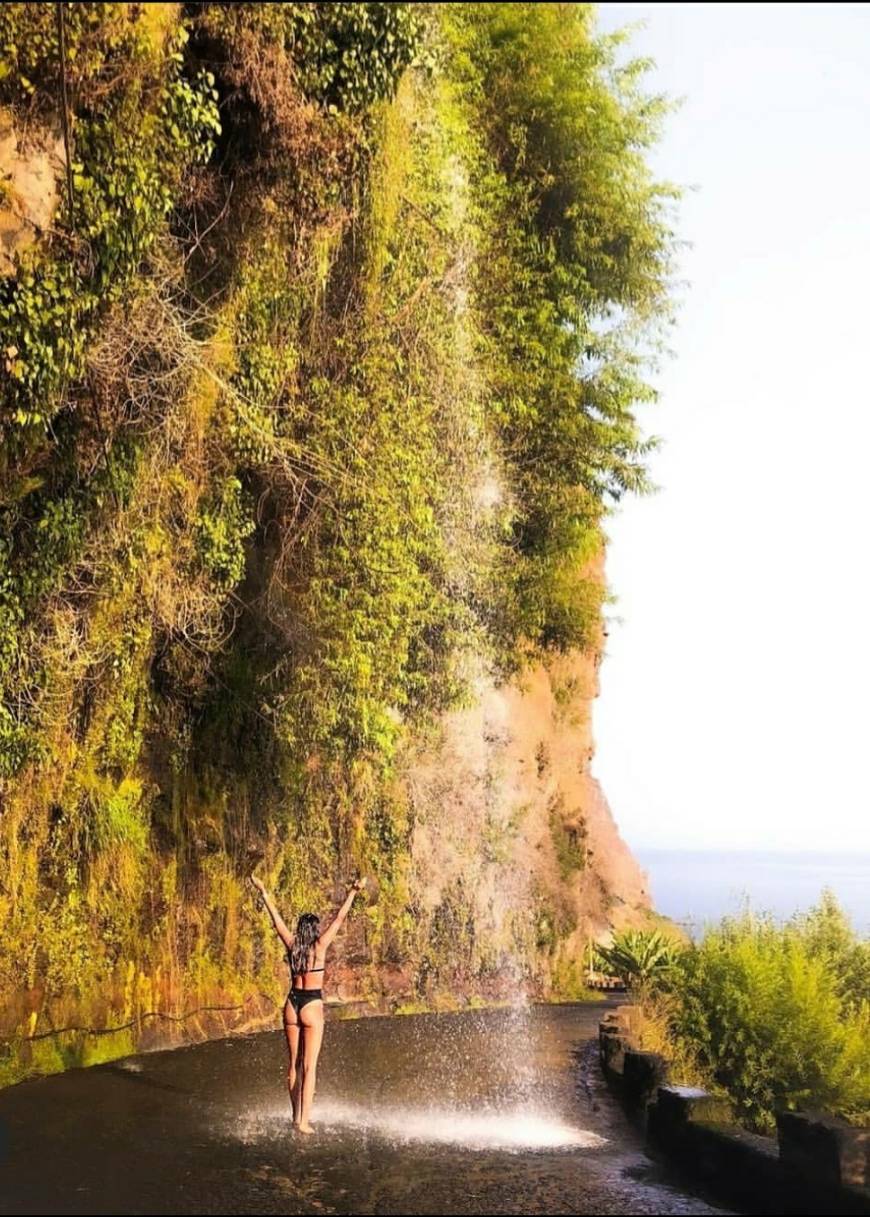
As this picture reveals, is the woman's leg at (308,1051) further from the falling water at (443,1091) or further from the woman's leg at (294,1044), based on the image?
the falling water at (443,1091)

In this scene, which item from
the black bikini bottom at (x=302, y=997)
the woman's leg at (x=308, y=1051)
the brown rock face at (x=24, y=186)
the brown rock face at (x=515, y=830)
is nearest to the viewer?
the woman's leg at (x=308, y=1051)

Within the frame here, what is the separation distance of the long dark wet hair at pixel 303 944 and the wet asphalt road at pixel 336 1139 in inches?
47.1

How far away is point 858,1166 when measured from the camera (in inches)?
299

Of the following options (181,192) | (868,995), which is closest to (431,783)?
(868,995)

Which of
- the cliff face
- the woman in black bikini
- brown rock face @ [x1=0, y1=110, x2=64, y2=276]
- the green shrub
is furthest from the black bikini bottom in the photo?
brown rock face @ [x1=0, y1=110, x2=64, y2=276]

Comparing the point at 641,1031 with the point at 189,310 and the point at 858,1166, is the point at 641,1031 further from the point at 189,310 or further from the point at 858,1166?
the point at 189,310

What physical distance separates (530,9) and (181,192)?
8941mm

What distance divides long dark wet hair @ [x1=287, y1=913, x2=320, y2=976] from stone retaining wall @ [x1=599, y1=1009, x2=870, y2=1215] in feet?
9.20

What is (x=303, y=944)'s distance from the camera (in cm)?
988

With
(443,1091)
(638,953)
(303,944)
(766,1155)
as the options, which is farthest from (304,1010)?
(638,953)

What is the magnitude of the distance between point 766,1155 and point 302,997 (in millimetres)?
3550

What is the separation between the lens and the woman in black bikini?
31.9ft

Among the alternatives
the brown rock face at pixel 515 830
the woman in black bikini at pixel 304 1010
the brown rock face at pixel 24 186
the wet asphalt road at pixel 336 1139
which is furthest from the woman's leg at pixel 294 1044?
the brown rock face at pixel 515 830

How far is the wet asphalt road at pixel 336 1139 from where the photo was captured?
7.71 m
